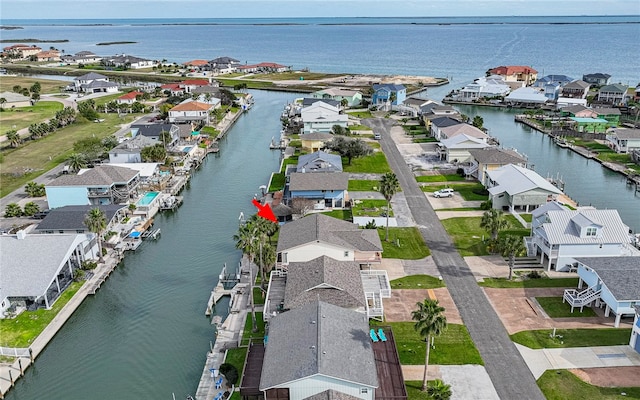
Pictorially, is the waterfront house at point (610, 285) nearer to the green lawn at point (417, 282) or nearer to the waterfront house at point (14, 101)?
the green lawn at point (417, 282)

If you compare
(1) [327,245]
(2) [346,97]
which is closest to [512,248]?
(1) [327,245]

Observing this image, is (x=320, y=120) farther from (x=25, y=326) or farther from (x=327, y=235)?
(x=25, y=326)

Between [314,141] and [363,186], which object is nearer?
[363,186]

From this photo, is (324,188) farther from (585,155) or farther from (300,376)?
(585,155)

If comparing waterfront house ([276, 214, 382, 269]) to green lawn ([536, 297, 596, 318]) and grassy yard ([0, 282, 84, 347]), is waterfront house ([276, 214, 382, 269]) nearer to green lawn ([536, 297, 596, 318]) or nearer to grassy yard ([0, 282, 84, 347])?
green lawn ([536, 297, 596, 318])

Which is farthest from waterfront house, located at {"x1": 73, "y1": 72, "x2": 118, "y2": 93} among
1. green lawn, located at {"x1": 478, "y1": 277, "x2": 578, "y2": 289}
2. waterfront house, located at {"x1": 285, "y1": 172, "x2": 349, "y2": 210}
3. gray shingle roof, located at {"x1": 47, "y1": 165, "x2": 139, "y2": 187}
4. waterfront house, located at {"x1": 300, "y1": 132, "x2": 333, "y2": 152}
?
green lawn, located at {"x1": 478, "y1": 277, "x2": 578, "y2": 289}

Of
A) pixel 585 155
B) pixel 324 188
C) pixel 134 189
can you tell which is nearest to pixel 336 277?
pixel 324 188

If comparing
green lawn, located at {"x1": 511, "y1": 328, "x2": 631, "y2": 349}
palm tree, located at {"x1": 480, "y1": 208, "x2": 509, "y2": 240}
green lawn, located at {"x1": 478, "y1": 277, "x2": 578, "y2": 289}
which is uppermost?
palm tree, located at {"x1": 480, "y1": 208, "x2": 509, "y2": 240}
